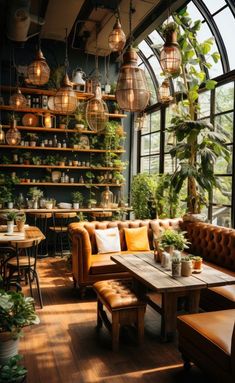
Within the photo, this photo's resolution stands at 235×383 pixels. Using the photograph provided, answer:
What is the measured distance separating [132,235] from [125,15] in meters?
3.87

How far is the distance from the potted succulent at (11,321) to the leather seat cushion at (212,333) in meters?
1.15

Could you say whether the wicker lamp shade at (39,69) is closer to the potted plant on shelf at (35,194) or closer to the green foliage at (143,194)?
the potted plant on shelf at (35,194)

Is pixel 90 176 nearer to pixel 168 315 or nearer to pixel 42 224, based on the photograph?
pixel 42 224

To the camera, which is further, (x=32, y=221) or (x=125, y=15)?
(x=32, y=221)

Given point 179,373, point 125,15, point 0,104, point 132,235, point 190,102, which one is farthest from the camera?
point 0,104

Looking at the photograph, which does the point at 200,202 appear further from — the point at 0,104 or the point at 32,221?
the point at 0,104

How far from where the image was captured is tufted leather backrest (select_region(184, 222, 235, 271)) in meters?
4.35

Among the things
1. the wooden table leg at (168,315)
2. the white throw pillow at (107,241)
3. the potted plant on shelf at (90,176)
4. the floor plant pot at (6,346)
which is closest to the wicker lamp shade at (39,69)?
the white throw pillow at (107,241)

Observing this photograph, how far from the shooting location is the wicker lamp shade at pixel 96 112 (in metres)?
4.54

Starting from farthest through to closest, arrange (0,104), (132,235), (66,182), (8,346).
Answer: (66,182)
(0,104)
(132,235)
(8,346)

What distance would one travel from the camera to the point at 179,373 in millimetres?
2797

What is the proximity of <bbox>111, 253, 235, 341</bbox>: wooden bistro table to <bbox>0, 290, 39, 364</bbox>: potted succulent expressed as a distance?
1.04m

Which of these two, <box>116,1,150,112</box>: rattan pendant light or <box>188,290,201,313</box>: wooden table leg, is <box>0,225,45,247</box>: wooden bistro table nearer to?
<box>188,290,201,313</box>: wooden table leg

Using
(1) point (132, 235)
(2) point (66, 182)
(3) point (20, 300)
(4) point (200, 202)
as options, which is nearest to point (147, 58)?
(2) point (66, 182)
